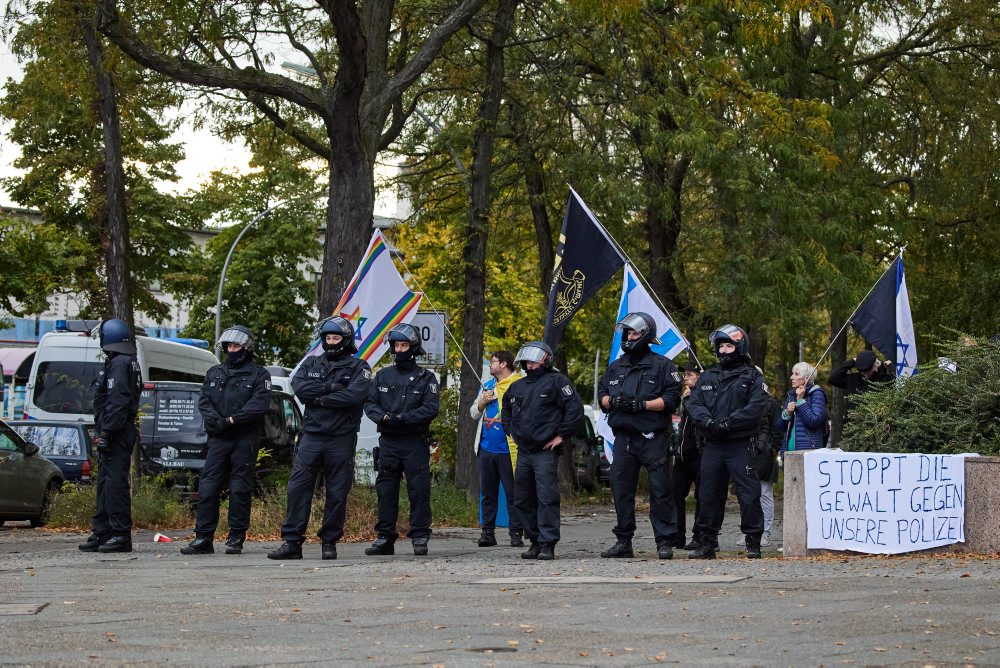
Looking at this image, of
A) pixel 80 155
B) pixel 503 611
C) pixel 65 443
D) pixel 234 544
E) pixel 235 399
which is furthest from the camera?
pixel 80 155

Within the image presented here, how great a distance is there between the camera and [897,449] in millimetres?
11719

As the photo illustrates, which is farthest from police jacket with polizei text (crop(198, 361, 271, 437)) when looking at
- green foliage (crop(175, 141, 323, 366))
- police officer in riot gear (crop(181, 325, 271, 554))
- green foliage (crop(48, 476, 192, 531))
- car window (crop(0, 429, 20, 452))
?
green foliage (crop(175, 141, 323, 366))

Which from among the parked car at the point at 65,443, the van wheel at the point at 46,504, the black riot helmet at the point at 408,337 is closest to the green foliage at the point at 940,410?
the black riot helmet at the point at 408,337

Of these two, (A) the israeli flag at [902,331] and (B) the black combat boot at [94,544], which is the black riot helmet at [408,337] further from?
(A) the israeli flag at [902,331]

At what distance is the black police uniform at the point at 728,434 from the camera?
11.4m

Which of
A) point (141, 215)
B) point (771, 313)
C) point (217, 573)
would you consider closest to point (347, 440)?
point (217, 573)

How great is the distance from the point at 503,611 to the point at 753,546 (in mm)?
4221

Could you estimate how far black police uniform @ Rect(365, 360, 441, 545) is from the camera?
479 inches

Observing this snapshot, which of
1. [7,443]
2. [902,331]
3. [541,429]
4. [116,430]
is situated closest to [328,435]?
[541,429]

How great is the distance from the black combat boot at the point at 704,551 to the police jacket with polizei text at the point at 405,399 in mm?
2327

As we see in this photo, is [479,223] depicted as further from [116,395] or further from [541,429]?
[541,429]

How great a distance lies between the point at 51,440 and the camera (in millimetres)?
20000

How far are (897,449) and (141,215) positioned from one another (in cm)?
3395

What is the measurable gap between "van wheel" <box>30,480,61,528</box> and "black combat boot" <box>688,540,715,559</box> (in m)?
8.53
